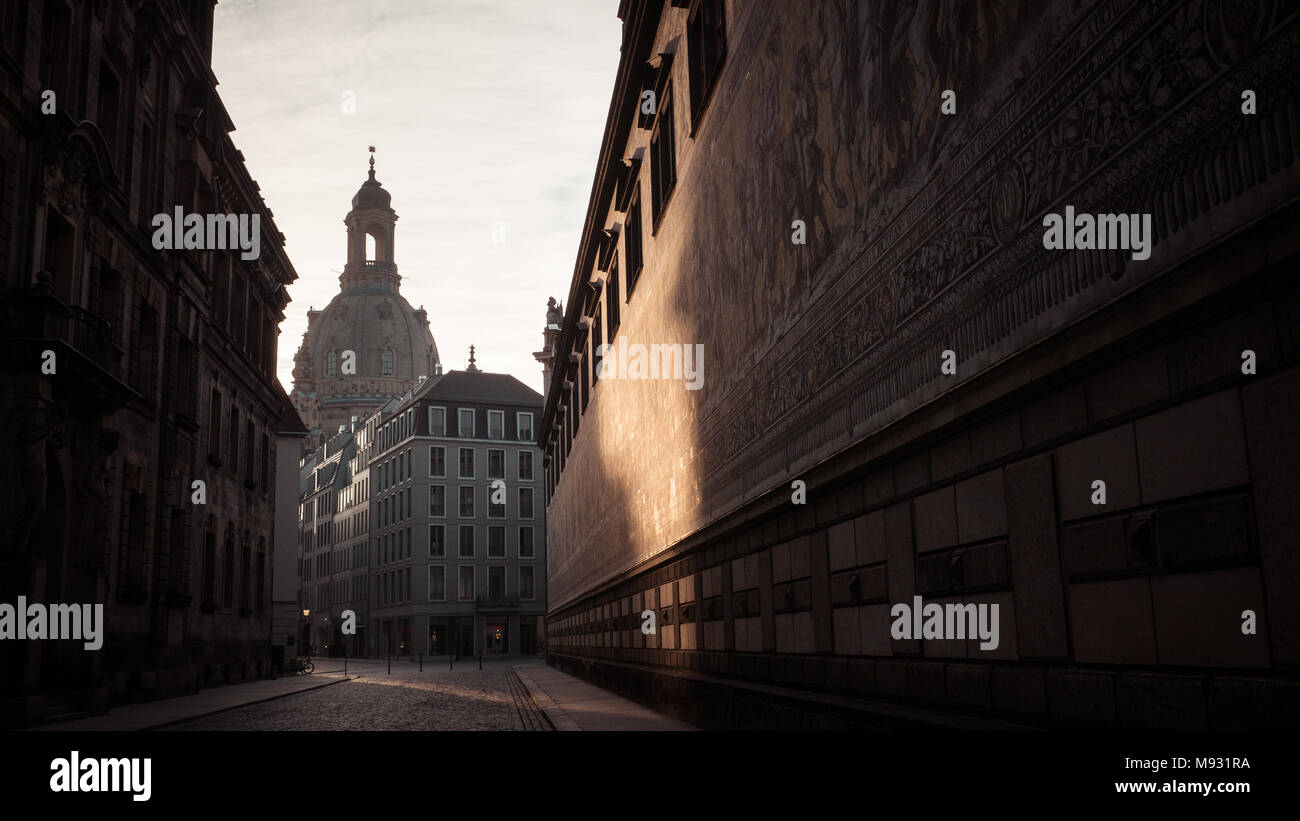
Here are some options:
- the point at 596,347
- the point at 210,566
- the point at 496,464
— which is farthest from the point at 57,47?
the point at 496,464

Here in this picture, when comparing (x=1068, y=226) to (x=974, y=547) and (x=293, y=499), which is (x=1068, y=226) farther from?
(x=293, y=499)

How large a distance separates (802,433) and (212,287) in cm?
2556

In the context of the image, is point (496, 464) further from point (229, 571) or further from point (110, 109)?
point (110, 109)

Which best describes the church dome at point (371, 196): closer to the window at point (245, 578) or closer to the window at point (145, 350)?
the window at point (245, 578)

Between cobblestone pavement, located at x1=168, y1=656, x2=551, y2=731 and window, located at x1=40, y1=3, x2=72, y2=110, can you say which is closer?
cobblestone pavement, located at x1=168, y1=656, x2=551, y2=731

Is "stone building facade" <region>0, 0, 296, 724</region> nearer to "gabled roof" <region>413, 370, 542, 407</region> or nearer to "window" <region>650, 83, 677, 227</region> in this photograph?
"window" <region>650, 83, 677, 227</region>

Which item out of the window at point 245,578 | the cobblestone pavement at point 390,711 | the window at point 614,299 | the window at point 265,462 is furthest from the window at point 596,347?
the window at point 265,462

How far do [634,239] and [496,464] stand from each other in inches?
2602

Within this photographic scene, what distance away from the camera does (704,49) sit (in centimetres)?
1513

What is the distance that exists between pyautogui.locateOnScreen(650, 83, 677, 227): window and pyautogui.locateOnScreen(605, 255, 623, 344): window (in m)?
5.58

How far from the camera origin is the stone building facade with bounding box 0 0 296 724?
676 inches

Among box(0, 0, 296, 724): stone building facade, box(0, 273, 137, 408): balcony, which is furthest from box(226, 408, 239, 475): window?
box(0, 273, 137, 408): balcony
